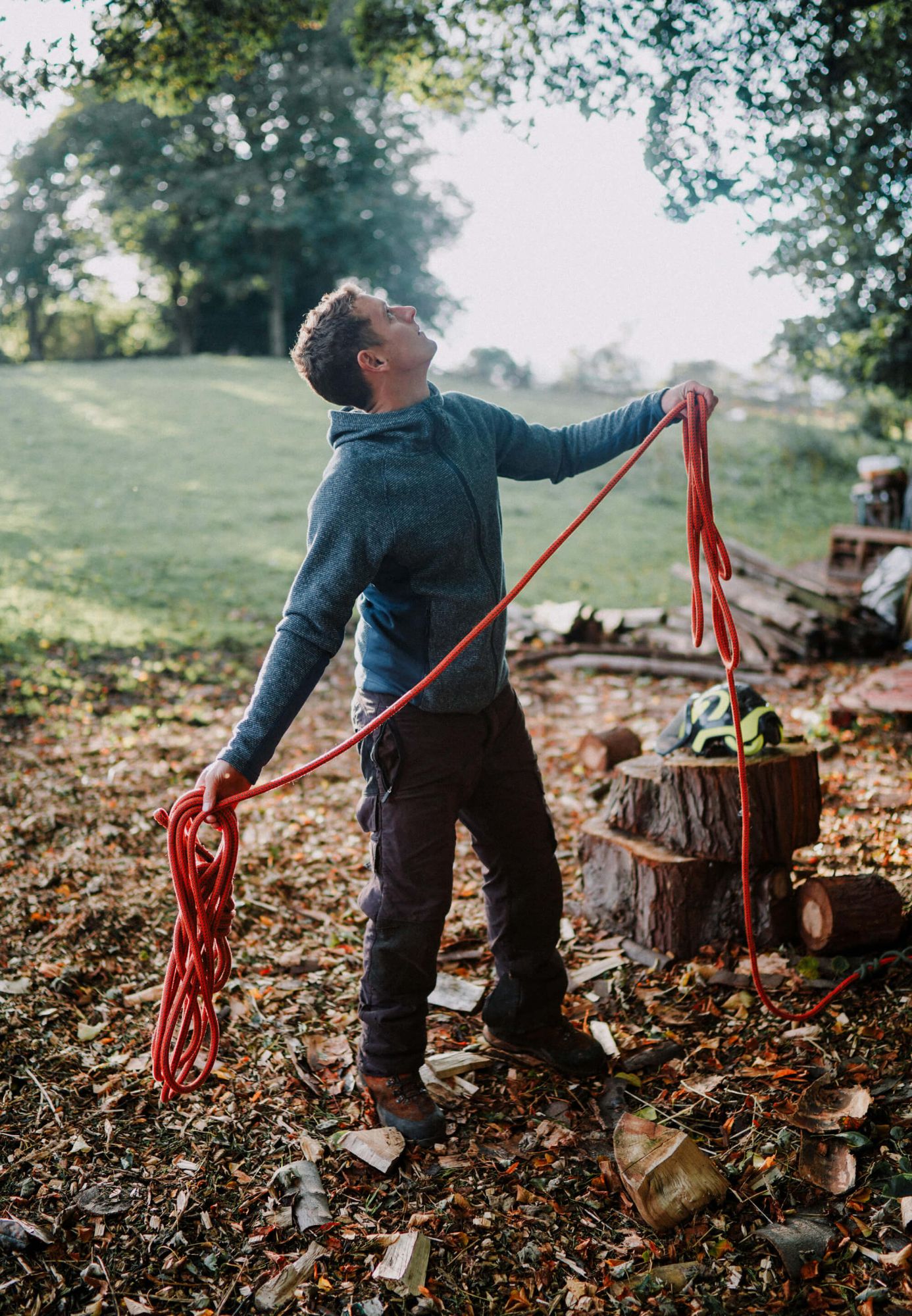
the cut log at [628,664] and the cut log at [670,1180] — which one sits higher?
the cut log at [628,664]

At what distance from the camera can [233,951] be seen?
371 cm

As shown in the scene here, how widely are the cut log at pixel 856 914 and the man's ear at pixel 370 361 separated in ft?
7.53

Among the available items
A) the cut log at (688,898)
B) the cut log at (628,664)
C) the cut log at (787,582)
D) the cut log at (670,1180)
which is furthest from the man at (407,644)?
the cut log at (787,582)

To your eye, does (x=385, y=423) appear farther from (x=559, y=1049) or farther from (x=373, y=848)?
(x=559, y=1049)

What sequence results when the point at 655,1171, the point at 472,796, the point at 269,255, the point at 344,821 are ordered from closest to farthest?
the point at 655,1171
the point at 472,796
the point at 344,821
the point at 269,255

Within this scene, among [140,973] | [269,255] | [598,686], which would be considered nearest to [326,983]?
[140,973]

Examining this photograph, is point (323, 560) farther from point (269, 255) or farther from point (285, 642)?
point (269, 255)

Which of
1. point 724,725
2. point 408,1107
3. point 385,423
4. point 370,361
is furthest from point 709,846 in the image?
point 370,361

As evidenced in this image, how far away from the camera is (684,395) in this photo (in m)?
2.76

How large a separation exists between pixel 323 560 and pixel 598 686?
5.18 metres

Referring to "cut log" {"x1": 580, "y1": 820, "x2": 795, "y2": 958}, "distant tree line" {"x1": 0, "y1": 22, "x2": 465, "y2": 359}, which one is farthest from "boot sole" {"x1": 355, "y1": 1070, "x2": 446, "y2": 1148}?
"distant tree line" {"x1": 0, "y1": 22, "x2": 465, "y2": 359}

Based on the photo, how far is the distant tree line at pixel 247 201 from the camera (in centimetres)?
2686

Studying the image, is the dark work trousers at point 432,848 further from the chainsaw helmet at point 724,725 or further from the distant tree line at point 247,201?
the distant tree line at point 247,201

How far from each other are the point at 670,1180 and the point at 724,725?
1596 mm
